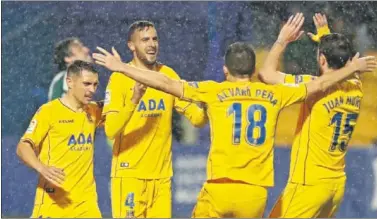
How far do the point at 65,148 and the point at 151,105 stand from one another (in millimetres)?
615

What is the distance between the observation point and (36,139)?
8.70m

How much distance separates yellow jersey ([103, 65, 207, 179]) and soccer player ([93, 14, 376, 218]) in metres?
0.56

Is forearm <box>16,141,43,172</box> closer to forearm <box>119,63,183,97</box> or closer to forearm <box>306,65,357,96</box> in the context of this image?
forearm <box>119,63,183,97</box>

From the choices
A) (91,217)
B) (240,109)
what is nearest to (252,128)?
(240,109)

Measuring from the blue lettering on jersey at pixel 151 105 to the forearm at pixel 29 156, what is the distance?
0.75 metres

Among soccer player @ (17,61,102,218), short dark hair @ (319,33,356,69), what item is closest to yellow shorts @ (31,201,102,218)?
soccer player @ (17,61,102,218)

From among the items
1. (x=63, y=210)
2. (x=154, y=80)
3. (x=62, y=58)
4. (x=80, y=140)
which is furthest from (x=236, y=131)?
(x=62, y=58)

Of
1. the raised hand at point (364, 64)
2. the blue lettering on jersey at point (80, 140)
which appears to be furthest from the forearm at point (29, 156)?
the raised hand at point (364, 64)

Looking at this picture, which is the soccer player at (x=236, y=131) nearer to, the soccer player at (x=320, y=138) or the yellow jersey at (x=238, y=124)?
the yellow jersey at (x=238, y=124)

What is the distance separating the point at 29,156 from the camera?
8531 millimetres

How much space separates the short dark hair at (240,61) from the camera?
26.7ft

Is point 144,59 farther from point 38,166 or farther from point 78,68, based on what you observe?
point 38,166

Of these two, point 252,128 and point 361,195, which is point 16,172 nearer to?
point 361,195

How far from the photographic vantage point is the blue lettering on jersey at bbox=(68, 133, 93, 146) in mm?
8844
